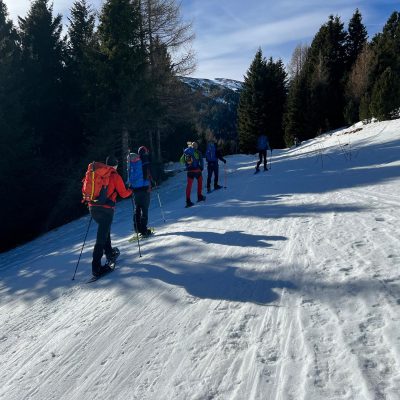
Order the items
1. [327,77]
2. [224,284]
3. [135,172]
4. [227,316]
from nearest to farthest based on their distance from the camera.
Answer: [227,316] < [224,284] < [135,172] < [327,77]

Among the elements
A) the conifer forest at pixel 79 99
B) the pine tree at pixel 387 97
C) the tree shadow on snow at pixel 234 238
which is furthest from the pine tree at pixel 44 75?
the pine tree at pixel 387 97

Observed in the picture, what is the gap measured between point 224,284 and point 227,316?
90 cm

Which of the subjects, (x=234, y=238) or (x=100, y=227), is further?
(x=234, y=238)

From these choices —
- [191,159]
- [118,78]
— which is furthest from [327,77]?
[191,159]

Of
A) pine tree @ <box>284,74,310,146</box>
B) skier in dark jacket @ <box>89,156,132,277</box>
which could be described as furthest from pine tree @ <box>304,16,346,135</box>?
skier in dark jacket @ <box>89,156,132,277</box>

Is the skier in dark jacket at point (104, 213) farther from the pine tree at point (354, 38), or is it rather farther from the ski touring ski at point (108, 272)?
the pine tree at point (354, 38)

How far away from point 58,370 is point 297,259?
344 cm

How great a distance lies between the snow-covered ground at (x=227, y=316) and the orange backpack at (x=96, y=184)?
1.39 m

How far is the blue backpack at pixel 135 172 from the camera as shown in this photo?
839 centimetres

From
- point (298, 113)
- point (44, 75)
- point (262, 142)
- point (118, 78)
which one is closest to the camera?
point (262, 142)

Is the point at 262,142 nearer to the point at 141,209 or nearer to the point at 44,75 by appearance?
the point at 141,209

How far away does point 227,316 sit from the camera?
408 centimetres

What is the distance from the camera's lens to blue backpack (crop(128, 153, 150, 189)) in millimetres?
8391

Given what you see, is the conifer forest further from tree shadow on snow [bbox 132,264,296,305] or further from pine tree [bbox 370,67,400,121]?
tree shadow on snow [bbox 132,264,296,305]
